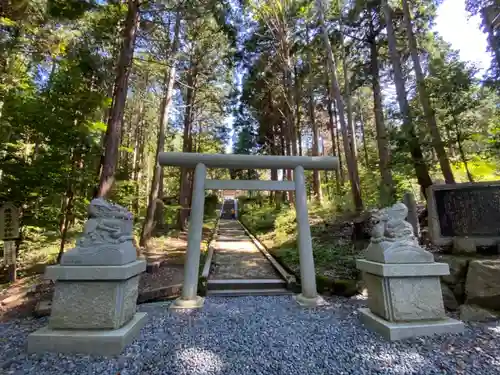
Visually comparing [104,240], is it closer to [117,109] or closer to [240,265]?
[117,109]

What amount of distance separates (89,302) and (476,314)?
5.12 metres

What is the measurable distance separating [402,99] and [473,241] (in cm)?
434

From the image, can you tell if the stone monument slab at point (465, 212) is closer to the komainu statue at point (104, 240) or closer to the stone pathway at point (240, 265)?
the stone pathway at point (240, 265)

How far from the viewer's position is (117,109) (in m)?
5.96

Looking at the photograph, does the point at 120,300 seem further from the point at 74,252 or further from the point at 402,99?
the point at 402,99

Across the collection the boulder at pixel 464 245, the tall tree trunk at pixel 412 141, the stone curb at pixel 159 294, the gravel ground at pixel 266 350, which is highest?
the tall tree trunk at pixel 412 141

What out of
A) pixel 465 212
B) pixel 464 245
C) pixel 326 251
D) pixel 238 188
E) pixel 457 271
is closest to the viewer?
pixel 457 271

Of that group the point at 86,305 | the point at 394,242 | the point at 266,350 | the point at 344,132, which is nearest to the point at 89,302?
the point at 86,305

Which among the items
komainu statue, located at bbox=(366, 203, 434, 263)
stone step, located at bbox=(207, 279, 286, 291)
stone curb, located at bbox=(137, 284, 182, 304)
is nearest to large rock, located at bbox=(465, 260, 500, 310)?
komainu statue, located at bbox=(366, 203, 434, 263)

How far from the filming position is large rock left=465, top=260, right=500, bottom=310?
3.80 m

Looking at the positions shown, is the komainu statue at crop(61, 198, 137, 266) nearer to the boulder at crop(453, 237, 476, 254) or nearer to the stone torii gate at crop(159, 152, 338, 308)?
the stone torii gate at crop(159, 152, 338, 308)

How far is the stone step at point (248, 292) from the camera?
5.04m

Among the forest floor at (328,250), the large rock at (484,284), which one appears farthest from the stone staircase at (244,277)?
the large rock at (484,284)

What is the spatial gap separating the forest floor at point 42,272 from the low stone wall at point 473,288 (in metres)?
4.69
